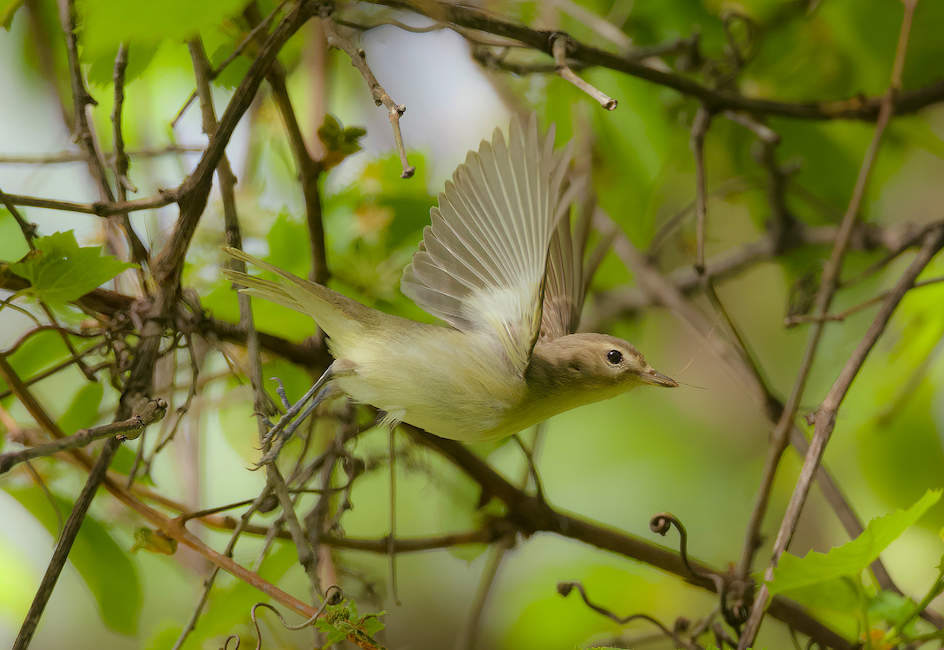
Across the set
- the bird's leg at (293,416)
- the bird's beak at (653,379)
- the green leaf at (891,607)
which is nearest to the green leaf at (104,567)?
the bird's leg at (293,416)

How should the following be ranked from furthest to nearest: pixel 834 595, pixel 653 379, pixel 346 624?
pixel 653 379 → pixel 834 595 → pixel 346 624

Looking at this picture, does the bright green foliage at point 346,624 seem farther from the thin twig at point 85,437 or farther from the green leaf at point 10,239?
the green leaf at point 10,239

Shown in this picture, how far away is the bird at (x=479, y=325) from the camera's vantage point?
0.79m

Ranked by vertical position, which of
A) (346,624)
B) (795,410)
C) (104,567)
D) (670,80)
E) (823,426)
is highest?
(670,80)

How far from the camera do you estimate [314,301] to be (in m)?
1.00

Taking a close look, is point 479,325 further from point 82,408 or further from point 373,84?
point 82,408

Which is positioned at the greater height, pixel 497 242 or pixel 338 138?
pixel 338 138

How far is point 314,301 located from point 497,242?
283 millimetres

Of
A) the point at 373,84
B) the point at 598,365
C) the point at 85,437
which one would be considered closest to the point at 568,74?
the point at 373,84

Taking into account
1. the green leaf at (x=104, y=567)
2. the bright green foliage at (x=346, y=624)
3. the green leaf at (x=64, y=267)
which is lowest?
the bright green foliage at (x=346, y=624)

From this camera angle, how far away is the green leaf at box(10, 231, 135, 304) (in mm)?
744

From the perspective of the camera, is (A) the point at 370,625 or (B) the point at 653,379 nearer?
(A) the point at 370,625

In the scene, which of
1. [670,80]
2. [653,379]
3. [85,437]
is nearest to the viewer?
[85,437]

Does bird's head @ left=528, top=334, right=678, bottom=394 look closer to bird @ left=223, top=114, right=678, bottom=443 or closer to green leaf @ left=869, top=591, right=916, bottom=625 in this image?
bird @ left=223, top=114, right=678, bottom=443
